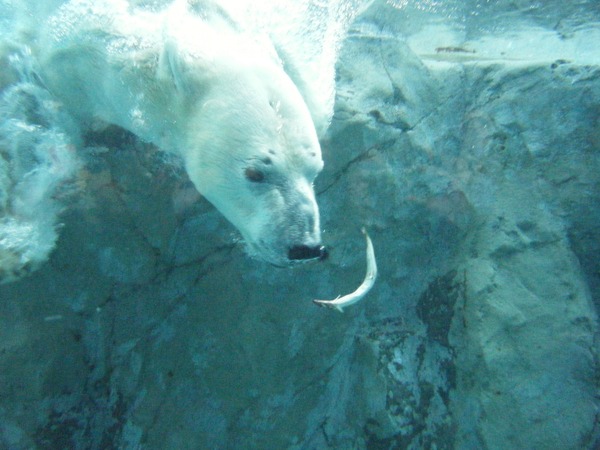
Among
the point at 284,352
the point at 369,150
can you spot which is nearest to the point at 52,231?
the point at 284,352

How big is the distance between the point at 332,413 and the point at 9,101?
10.9 ft

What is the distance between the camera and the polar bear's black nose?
177 centimetres

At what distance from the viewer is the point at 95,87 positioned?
2352 millimetres

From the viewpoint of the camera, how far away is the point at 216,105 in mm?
1892

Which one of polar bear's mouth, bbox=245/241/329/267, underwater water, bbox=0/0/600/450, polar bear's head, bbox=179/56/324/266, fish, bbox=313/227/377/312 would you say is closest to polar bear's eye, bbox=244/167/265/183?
polar bear's head, bbox=179/56/324/266

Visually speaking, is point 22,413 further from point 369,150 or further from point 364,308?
point 369,150

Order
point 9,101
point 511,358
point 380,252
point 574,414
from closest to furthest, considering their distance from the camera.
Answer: point 9,101 → point 574,414 → point 511,358 → point 380,252

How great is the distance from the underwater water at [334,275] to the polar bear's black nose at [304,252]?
3.79 feet

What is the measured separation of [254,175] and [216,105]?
1.29 ft

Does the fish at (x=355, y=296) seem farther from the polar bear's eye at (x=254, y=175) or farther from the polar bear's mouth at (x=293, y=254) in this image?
the polar bear's eye at (x=254, y=175)

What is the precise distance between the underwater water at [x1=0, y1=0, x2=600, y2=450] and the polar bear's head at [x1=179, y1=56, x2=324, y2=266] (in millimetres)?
700

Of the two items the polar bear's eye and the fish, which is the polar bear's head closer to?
the polar bear's eye

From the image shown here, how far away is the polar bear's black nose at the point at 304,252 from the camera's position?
69.6 inches

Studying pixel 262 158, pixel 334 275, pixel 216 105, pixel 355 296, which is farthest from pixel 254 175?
pixel 334 275
